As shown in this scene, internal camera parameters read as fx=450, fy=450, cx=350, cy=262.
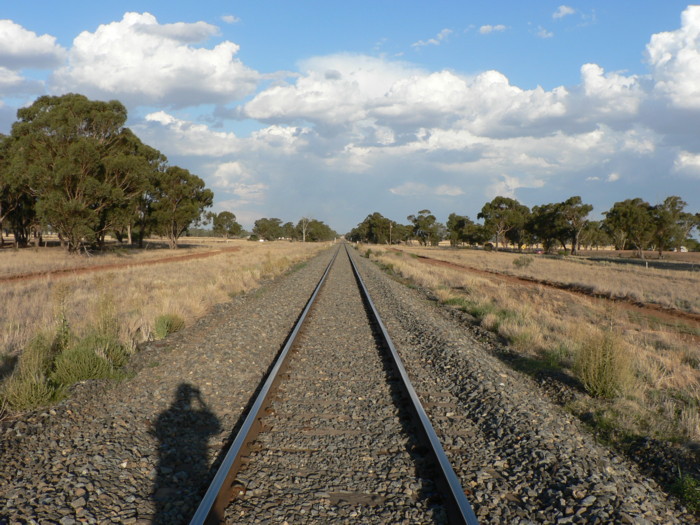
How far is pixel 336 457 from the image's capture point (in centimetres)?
408

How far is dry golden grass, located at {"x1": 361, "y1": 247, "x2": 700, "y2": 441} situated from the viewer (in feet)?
17.3

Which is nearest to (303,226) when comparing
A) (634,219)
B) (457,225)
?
(457,225)

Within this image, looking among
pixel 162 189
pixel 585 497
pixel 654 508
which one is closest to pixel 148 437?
pixel 585 497

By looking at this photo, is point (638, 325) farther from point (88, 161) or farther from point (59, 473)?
point (88, 161)

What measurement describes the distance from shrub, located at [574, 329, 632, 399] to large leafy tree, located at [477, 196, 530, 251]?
91.2 m

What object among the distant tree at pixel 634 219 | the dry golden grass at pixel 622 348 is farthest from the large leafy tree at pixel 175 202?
the distant tree at pixel 634 219

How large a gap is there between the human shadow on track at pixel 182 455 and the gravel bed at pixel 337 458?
39 cm

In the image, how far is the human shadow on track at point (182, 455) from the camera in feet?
10.9

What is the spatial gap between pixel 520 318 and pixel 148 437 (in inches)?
365

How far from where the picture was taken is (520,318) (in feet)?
37.0

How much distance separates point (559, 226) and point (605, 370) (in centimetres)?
7836

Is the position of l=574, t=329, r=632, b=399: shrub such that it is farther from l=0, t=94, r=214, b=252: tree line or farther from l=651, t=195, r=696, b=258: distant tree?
l=651, t=195, r=696, b=258: distant tree

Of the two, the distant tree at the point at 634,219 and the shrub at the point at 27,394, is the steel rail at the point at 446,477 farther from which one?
the distant tree at the point at 634,219

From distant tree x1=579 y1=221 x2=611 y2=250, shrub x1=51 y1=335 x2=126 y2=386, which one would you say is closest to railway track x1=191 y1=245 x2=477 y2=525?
shrub x1=51 y1=335 x2=126 y2=386
